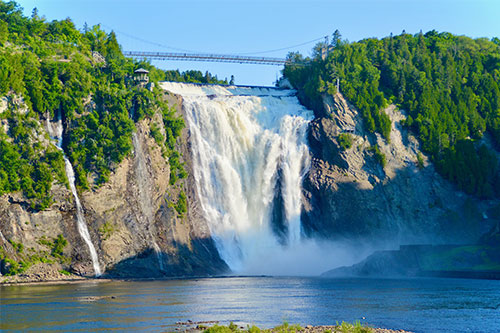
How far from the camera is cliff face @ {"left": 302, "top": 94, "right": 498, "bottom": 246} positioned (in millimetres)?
113000

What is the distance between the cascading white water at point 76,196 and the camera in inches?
3502

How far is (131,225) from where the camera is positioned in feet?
309

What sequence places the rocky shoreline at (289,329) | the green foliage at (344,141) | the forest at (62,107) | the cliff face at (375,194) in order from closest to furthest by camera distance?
the rocky shoreline at (289,329) → the forest at (62,107) → the cliff face at (375,194) → the green foliage at (344,141)

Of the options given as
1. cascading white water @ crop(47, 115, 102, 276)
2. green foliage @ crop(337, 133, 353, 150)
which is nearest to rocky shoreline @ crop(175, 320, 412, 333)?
cascading white water @ crop(47, 115, 102, 276)

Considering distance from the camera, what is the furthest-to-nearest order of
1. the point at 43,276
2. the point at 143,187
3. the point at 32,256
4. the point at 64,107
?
the point at 143,187 → the point at 64,107 → the point at 32,256 → the point at 43,276

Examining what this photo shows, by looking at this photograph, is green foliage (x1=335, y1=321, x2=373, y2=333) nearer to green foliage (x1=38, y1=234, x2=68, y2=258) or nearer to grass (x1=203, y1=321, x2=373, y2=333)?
grass (x1=203, y1=321, x2=373, y2=333)

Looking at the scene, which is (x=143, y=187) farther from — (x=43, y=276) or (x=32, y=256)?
(x=43, y=276)

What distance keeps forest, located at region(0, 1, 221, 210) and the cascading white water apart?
817 mm

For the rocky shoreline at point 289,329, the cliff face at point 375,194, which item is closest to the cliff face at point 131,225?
the cliff face at point 375,194

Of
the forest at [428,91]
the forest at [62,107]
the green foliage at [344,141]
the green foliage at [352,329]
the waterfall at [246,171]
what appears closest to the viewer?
the green foliage at [352,329]

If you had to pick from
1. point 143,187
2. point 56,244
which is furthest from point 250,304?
point 143,187

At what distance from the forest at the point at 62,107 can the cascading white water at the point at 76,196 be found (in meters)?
0.82

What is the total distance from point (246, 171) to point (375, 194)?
19820 mm

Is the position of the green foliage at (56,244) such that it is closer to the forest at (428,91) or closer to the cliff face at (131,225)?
the cliff face at (131,225)
